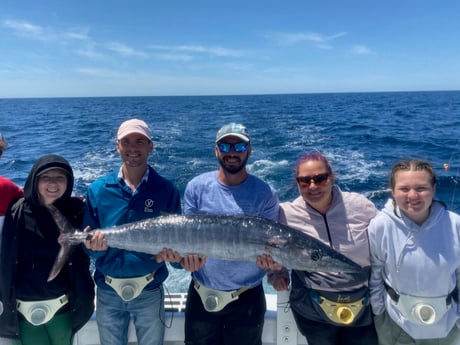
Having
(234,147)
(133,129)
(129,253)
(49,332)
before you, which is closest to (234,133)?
(234,147)

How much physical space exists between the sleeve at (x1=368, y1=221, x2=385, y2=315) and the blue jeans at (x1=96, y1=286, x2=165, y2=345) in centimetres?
151


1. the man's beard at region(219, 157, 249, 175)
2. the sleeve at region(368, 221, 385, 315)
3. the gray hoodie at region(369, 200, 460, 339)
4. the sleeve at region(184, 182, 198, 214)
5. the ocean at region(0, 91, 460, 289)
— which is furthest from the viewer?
the ocean at region(0, 91, 460, 289)

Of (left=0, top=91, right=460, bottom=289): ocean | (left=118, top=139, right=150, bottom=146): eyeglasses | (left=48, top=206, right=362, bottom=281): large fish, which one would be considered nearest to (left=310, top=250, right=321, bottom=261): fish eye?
(left=48, top=206, right=362, bottom=281): large fish

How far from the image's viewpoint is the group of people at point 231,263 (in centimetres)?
224

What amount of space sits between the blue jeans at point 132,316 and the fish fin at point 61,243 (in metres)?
0.37

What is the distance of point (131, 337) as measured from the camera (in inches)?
115

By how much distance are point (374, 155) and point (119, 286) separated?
39.5ft

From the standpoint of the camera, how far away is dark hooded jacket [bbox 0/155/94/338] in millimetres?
2365

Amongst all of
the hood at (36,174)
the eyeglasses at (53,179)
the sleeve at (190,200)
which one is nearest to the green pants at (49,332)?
the hood at (36,174)

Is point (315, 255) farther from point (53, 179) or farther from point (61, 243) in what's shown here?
point (53, 179)

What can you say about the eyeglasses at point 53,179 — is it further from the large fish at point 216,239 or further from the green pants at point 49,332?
the green pants at point 49,332

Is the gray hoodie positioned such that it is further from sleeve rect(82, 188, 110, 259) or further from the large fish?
sleeve rect(82, 188, 110, 259)

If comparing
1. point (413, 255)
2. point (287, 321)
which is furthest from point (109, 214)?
point (413, 255)

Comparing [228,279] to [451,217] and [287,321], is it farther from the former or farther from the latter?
[451,217]
